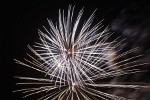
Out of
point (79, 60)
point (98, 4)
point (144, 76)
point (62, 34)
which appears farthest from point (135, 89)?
point (98, 4)

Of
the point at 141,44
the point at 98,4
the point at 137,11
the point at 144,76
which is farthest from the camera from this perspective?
the point at 98,4

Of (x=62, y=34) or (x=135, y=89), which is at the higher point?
(x=62, y=34)

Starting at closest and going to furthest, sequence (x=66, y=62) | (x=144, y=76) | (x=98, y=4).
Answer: (x=66, y=62)
(x=144, y=76)
(x=98, y=4)

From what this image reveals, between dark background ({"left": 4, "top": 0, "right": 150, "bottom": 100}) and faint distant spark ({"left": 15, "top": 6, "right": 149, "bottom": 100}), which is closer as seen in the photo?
faint distant spark ({"left": 15, "top": 6, "right": 149, "bottom": 100})

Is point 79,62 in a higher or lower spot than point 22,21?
lower

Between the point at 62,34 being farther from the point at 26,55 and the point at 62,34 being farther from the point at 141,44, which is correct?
the point at 26,55

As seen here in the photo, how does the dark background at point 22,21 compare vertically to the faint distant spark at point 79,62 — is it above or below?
above

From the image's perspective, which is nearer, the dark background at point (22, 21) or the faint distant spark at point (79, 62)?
the faint distant spark at point (79, 62)

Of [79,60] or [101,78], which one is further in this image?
[101,78]

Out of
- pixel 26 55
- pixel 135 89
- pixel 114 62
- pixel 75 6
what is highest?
pixel 75 6

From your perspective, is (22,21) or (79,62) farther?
(22,21)

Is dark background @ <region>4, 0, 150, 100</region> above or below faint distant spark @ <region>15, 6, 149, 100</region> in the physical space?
above
